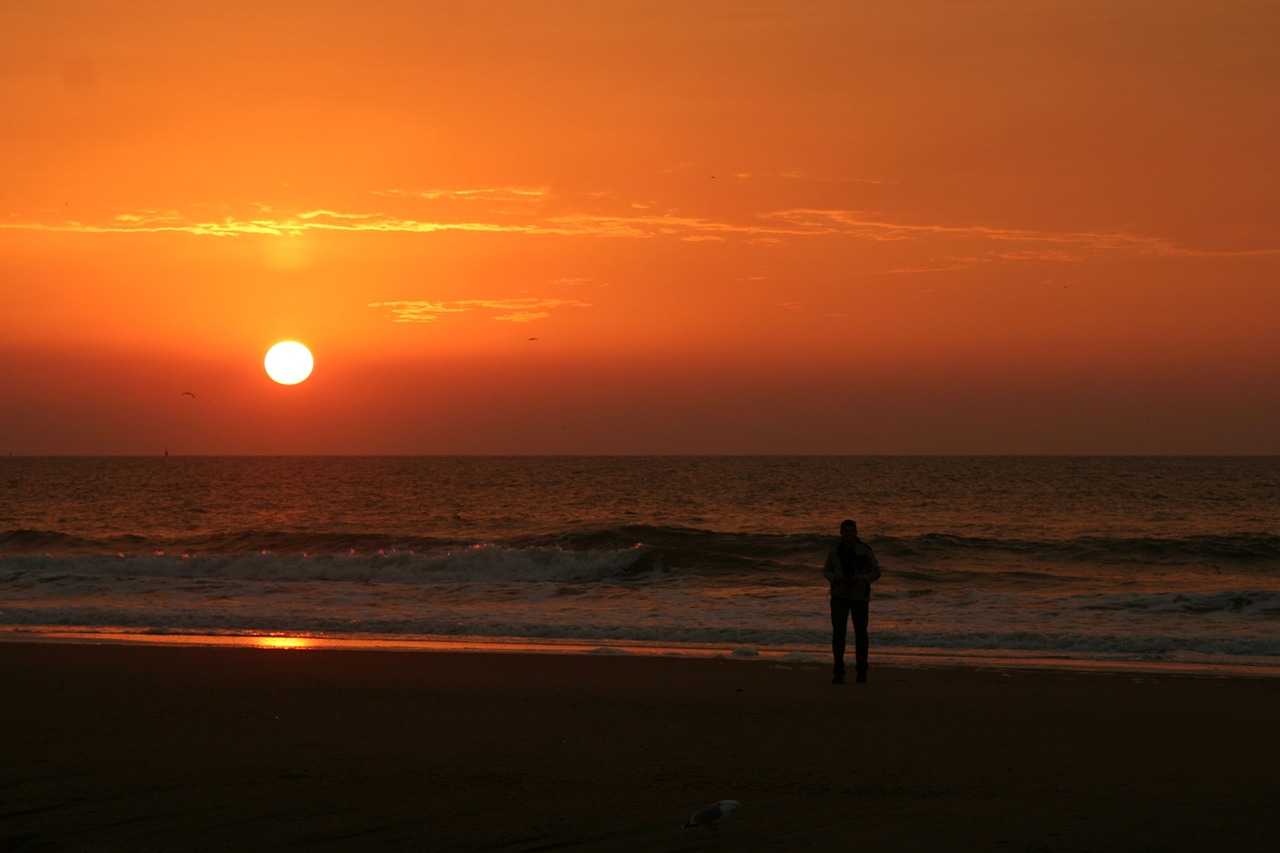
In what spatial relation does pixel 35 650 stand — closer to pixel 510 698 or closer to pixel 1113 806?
pixel 510 698

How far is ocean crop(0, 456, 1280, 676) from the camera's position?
15.4 meters

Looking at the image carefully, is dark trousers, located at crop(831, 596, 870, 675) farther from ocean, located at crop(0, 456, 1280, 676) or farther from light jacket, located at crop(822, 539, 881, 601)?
ocean, located at crop(0, 456, 1280, 676)

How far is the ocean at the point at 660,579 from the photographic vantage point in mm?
15359

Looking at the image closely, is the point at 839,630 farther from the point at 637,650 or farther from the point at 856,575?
the point at 637,650

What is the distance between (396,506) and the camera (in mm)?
55375

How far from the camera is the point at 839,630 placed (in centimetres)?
1136

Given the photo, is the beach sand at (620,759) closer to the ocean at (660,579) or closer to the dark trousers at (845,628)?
the dark trousers at (845,628)

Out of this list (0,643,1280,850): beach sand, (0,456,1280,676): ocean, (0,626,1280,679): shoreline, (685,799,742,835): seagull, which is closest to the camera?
(685,799,742,835): seagull

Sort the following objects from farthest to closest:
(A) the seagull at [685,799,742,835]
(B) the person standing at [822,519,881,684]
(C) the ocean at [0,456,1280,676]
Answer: (C) the ocean at [0,456,1280,676] → (B) the person standing at [822,519,881,684] → (A) the seagull at [685,799,742,835]

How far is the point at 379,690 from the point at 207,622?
25.3ft

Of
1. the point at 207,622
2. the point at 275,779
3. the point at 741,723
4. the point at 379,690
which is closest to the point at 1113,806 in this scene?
the point at 741,723

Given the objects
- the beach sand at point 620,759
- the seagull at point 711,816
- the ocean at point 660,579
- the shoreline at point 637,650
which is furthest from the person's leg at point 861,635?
the seagull at point 711,816

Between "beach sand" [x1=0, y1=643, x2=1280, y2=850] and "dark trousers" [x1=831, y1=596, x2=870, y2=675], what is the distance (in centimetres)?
30

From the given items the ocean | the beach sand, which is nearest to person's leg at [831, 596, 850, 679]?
the beach sand
